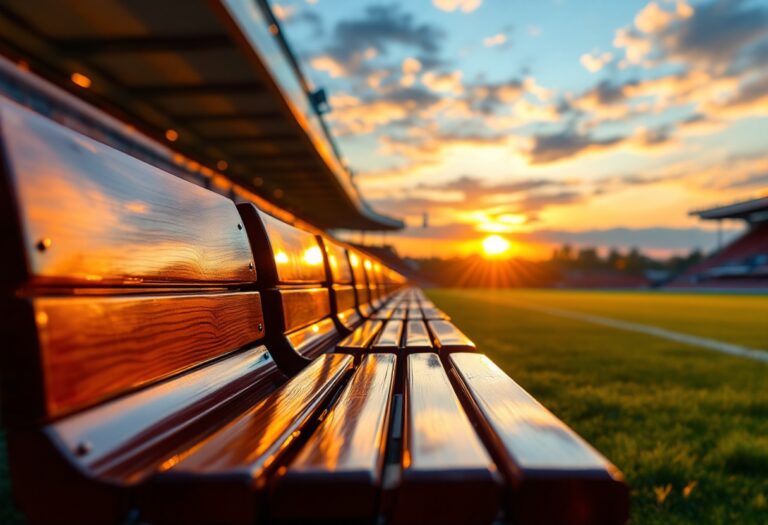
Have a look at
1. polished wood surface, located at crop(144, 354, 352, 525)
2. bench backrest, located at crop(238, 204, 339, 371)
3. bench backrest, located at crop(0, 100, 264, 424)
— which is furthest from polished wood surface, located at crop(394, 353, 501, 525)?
bench backrest, located at crop(238, 204, 339, 371)

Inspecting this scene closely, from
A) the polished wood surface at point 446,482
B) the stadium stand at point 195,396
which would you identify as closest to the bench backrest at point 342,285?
the stadium stand at point 195,396

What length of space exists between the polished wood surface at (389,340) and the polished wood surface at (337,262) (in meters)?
0.48

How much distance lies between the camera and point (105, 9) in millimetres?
5543

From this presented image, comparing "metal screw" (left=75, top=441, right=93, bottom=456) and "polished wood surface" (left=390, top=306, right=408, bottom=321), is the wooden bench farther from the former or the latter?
"polished wood surface" (left=390, top=306, right=408, bottom=321)

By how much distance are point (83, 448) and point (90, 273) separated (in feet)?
0.78

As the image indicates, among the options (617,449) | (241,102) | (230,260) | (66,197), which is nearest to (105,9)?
(241,102)

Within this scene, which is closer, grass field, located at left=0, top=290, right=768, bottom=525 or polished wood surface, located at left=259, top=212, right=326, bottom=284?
polished wood surface, located at left=259, top=212, right=326, bottom=284

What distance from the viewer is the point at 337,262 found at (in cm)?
288

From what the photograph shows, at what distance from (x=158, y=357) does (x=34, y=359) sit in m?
0.25

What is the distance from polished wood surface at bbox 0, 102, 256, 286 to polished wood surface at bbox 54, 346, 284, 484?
7.4 inches

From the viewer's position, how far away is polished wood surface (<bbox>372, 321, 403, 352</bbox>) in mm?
1647

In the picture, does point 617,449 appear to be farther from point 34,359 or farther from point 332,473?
point 34,359

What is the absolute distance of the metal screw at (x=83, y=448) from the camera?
2.01 ft

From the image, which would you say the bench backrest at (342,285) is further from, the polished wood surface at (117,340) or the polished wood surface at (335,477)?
the polished wood surface at (335,477)
